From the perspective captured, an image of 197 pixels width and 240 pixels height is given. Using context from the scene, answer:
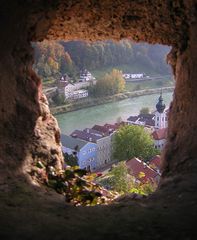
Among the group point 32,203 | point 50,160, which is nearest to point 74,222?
point 32,203

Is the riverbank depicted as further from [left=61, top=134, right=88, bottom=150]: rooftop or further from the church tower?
the church tower

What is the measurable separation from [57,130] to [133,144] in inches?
823

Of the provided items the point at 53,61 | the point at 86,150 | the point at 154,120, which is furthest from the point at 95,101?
the point at 86,150

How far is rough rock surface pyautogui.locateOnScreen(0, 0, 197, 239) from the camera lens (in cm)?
225

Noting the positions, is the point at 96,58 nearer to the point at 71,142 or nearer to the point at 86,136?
the point at 86,136

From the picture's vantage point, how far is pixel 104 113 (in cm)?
5062

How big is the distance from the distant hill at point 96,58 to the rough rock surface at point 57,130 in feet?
100

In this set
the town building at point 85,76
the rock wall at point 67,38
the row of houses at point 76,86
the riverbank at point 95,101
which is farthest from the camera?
the town building at point 85,76

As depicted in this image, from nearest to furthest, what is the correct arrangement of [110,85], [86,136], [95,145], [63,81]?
[95,145] → [86,136] → [63,81] → [110,85]

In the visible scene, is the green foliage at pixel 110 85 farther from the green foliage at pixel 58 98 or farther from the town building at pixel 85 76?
the green foliage at pixel 58 98

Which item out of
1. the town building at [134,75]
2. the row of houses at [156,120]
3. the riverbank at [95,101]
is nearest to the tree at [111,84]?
the riverbank at [95,101]

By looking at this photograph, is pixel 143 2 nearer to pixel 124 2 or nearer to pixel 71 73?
pixel 124 2

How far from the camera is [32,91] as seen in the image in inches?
167

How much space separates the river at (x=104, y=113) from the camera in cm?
4478
